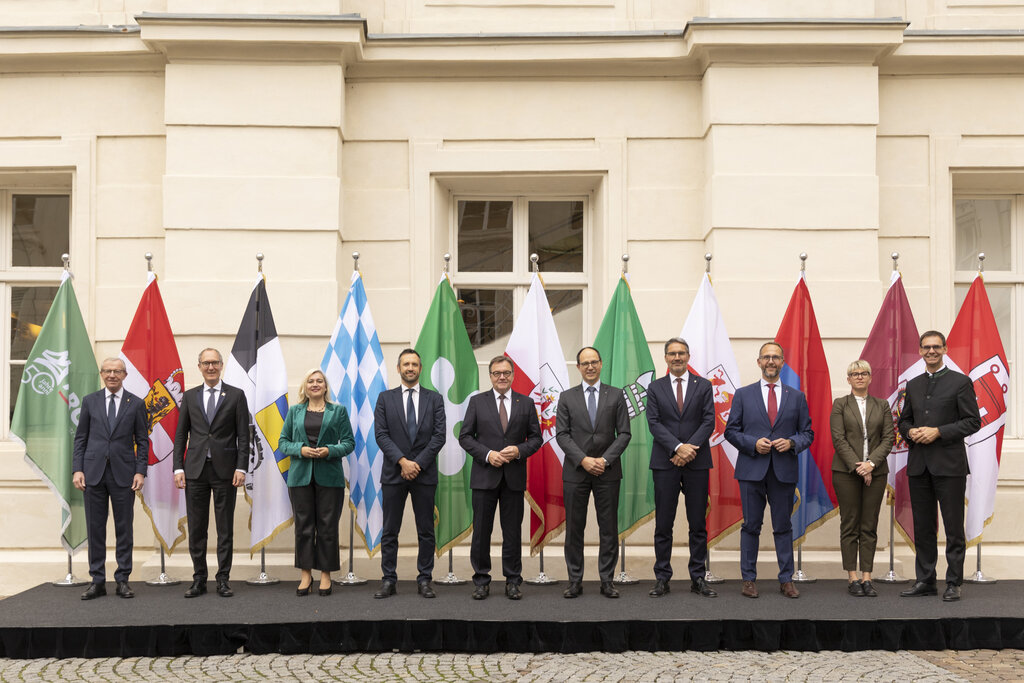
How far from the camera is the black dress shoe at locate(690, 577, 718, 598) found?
5992mm

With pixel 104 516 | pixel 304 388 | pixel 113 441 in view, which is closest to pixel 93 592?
pixel 104 516

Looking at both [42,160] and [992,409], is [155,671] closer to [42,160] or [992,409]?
[42,160]

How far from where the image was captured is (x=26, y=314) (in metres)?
7.50

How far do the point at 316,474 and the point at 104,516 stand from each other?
1.43m

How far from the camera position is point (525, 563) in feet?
22.8

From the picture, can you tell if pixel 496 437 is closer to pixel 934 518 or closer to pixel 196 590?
pixel 196 590

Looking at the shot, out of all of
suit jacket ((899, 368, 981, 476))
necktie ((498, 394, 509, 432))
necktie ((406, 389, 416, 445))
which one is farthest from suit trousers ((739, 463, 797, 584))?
necktie ((406, 389, 416, 445))

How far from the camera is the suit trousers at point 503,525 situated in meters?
6.08

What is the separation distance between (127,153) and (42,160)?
24.7 inches

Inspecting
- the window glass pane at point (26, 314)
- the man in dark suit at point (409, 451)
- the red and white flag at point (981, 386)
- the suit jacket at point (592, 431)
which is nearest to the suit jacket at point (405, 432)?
the man in dark suit at point (409, 451)

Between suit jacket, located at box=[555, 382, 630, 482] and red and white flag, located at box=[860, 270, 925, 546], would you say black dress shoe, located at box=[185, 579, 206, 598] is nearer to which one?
suit jacket, located at box=[555, 382, 630, 482]

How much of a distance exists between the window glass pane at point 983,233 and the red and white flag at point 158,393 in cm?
609

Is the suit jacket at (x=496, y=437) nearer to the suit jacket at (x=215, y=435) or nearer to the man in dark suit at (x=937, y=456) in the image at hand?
the suit jacket at (x=215, y=435)

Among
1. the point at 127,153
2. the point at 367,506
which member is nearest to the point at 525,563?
the point at 367,506
